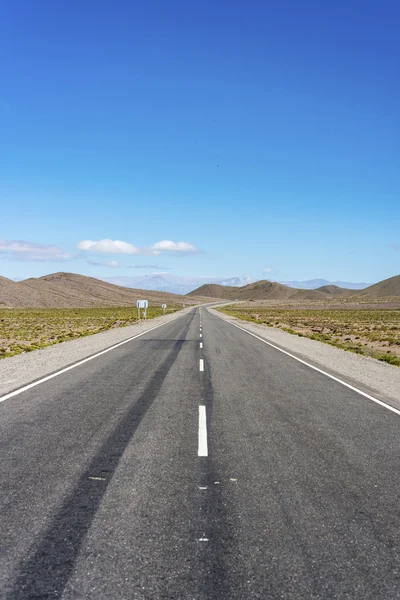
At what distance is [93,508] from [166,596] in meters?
1.44

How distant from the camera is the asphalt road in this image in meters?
3.10

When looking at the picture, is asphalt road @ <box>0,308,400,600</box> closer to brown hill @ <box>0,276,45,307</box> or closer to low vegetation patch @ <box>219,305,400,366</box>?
low vegetation patch @ <box>219,305,400,366</box>

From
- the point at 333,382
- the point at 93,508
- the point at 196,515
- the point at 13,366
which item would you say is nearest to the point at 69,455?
the point at 93,508

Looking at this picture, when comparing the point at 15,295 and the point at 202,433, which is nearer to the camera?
the point at 202,433

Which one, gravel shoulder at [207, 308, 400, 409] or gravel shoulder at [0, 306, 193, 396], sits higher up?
gravel shoulder at [0, 306, 193, 396]

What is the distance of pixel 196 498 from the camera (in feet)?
14.3

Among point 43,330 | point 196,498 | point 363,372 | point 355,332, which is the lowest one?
point 355,332

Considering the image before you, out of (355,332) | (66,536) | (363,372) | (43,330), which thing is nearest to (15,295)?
(43,330)

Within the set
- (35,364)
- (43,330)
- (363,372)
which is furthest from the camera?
(43,330)

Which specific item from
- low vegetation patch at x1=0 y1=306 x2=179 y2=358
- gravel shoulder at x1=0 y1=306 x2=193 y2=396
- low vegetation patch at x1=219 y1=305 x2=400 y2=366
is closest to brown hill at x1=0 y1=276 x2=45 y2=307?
low vegetation patch at x1=0 y1=306 x2=179 y2=358

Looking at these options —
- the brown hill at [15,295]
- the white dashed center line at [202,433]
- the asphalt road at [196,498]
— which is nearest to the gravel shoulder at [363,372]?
the asphalt road at [196,498]

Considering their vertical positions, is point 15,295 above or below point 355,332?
above

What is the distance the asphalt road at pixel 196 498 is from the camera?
122 inches

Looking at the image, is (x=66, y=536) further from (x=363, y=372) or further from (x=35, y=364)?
(x=363, y=372)
